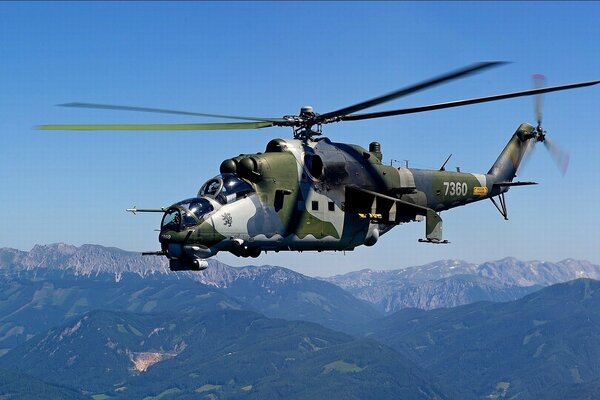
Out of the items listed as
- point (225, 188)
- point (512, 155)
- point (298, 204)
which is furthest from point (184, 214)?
point (512, 155)

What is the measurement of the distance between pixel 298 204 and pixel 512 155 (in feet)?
66.5

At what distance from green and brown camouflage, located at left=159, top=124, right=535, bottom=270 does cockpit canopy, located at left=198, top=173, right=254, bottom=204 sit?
0.04m

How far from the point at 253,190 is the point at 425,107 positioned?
898 centimetres

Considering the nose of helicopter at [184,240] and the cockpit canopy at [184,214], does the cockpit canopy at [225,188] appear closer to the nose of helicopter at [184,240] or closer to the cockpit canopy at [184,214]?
the cockpit canopy at [184,214]

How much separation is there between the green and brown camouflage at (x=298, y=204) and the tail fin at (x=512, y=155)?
8112 millimetres

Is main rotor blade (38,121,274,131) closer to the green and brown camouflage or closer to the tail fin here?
the green and brown camouflage

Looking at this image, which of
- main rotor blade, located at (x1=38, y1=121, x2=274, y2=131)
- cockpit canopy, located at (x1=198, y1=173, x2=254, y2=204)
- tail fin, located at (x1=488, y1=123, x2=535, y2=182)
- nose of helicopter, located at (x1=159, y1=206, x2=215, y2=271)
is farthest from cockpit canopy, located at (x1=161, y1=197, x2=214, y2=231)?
tail fin, located at (x1=488, y1=123, x2=535, y2=182)

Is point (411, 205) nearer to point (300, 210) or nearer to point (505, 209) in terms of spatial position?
point (300, 210)

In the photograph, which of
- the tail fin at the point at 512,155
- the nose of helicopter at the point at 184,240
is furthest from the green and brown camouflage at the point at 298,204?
the tail fin at the point at 512,155

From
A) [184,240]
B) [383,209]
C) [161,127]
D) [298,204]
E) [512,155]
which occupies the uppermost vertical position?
[161,127]

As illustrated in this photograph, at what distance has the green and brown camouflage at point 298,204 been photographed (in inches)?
1273

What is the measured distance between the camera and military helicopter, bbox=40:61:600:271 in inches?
1261

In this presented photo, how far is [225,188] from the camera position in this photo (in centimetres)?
3366

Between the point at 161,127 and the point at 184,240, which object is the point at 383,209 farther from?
the point at 161,127
